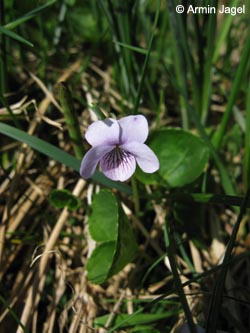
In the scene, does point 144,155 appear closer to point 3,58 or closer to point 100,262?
point 100,262

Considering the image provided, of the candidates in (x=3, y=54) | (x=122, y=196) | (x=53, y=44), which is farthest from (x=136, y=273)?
(x=53, y=44)

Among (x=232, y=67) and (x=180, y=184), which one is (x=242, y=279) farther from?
(x=232, y=67)

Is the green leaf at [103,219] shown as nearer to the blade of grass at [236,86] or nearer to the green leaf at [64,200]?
the green leaf at [64,200]

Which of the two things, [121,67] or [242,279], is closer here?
[242,279]

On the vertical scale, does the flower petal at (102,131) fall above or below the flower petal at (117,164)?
above

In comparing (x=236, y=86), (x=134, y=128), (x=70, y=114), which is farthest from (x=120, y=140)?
(x=236, y=86)

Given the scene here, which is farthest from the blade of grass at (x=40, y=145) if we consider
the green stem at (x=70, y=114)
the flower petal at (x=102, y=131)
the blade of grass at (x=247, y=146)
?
the blade of grass at (x=247, y=146)
